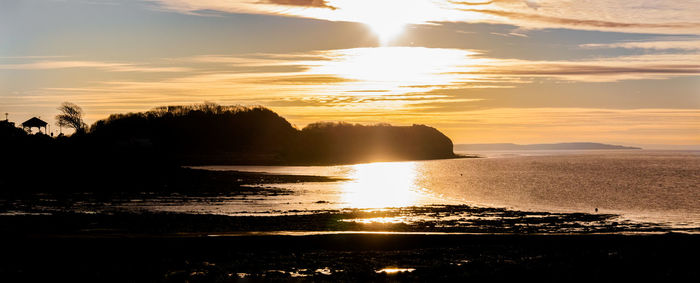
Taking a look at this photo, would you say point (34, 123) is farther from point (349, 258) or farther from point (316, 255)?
point (349, 258)

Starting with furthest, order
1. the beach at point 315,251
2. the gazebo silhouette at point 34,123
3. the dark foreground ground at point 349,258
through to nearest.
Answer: the gazebo silhouette at point 34,123 < the beach at point 315,251 < the dark foreground ground at point 349,258

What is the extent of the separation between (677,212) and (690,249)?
3758 cm

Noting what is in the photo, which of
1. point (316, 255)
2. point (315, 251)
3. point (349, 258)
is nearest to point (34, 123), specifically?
point (315, 251)

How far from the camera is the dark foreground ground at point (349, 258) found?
17.5m

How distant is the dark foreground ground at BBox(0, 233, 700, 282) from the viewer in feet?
57.4

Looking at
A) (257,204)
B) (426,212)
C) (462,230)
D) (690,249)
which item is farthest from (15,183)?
(690,249)

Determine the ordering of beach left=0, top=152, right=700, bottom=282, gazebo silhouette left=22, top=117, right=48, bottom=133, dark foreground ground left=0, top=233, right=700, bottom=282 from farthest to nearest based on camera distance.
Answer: gazebo silhouette left=22, top=117, right=48, bottom=133 < beach left=0, top=152, right=700, bottom=282 < dark foreground ground left=0, top=233, right=700, bottom=282

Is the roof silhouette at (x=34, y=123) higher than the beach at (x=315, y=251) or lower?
higher

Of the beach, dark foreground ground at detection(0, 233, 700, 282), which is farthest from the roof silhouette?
dark foreground ground at detection(0, 233, 700, 282)

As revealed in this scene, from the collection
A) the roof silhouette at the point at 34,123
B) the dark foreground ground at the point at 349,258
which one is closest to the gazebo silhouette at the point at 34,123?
the roof silhouette at the point at 34,123

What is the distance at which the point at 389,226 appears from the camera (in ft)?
126

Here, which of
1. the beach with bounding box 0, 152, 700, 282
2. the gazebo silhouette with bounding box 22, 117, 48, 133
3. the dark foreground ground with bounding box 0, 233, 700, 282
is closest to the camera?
the dark foreground ground with bounding box 0, 233, 700, 282

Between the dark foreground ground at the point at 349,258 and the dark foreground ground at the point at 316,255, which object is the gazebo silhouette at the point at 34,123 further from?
the dark foreground ground at the point at 349,258

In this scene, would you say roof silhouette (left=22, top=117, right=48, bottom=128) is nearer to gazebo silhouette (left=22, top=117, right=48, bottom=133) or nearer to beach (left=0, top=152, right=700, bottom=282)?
gazebo silhouette (left=22, top=117, right=48, bottom=133)
